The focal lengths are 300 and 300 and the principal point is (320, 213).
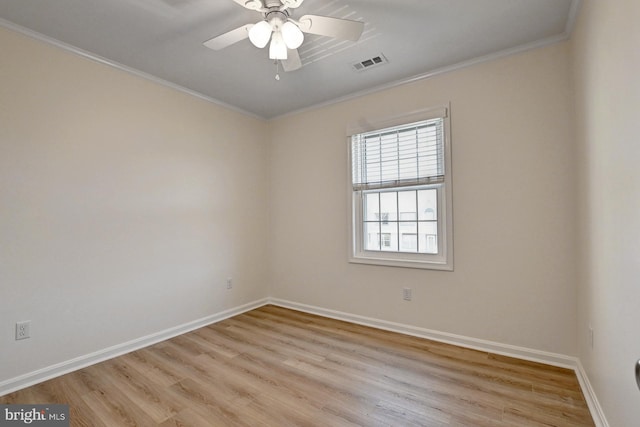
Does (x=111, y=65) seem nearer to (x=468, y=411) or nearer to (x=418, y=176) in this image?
(x=418, y=176)

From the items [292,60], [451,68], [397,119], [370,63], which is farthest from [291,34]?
[451,68]

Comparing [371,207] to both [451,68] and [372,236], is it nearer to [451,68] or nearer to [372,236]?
[372,236]

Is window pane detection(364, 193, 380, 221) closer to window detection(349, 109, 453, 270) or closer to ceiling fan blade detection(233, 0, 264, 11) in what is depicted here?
window detection(349, 109, 453, 270)

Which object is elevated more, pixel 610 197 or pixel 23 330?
pixel 610 197

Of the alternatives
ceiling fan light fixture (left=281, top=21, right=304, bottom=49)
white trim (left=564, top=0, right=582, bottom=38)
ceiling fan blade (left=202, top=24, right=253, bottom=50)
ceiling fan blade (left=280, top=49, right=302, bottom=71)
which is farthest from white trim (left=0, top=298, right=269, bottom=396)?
white trim (left=564, top=0, right=582, bottom=38)

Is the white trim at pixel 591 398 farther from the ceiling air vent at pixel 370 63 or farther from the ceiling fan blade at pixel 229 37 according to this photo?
the ceiling fan blade at pixel 229 37

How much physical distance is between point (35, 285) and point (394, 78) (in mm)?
3586

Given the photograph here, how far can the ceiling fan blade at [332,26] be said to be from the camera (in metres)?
1.79

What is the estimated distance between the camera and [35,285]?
226 centimetres

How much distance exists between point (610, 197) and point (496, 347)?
1641 millimetres

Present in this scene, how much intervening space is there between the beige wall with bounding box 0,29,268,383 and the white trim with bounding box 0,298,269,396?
5 centimetres

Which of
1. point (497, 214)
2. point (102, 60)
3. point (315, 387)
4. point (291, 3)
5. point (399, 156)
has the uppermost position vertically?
point (102, 60)

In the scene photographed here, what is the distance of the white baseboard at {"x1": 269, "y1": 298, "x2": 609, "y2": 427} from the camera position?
6.10 feet

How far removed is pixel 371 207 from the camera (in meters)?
3.43
